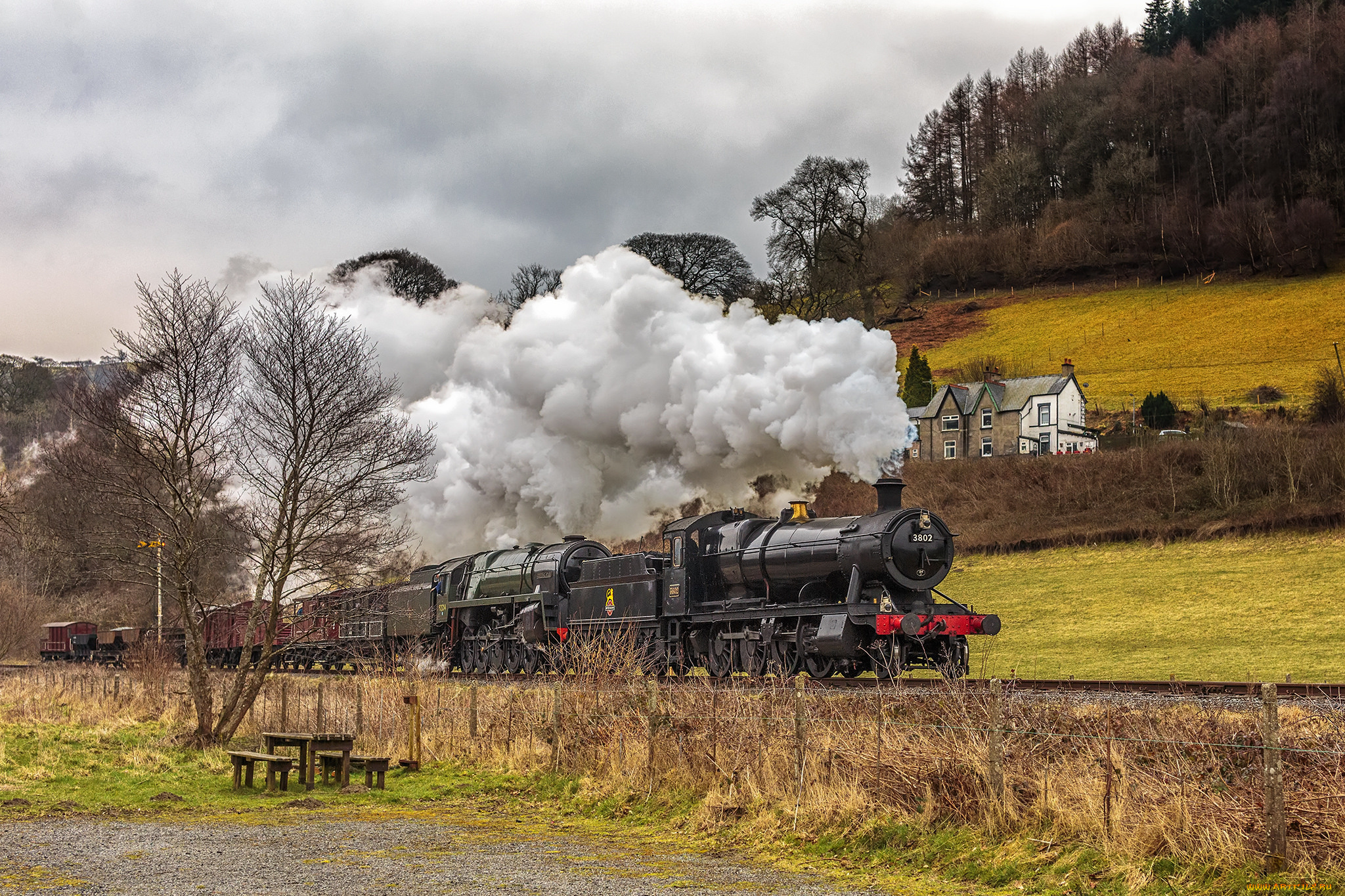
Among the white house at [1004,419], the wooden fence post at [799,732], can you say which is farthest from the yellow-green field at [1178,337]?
the wooden fence post at [799,732]

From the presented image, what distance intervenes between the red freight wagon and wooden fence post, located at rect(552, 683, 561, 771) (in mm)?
40205

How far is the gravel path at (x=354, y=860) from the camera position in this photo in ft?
29.8

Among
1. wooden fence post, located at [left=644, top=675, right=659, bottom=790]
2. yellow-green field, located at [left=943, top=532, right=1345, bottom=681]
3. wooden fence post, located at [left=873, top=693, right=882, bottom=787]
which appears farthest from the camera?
yellow-green field, located at [left=943, top=532, right=1345, bottom=681]

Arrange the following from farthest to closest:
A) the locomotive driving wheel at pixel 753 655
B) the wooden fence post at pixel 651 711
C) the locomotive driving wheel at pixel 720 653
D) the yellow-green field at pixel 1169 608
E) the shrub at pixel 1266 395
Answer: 1. the shrub at pixel 1266 395
2. the yellow-green field at pixel 1169 608
3. the locomotive driving wheel at pixel 720 653
4. the locomotive driving wheel at pixel 753 655
5. the wooden fence post at pixel 651 711

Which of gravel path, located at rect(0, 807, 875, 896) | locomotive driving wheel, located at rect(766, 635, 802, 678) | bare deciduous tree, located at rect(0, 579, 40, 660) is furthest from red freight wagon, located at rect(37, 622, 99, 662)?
gravel path, located at rect(0, 807, 875, 896)

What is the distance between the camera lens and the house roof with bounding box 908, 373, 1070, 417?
68.6 metres

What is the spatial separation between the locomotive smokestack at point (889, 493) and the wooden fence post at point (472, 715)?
7646 millimetres

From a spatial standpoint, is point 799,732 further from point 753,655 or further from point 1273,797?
point 753,655

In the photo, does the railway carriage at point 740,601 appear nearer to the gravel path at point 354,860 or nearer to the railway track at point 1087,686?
the railway track at point 1087,686

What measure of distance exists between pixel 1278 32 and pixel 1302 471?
63673mm

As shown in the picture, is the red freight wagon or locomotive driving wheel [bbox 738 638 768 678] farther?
the red freight wagon

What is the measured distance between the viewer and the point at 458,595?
111 feet

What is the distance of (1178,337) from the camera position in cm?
7994

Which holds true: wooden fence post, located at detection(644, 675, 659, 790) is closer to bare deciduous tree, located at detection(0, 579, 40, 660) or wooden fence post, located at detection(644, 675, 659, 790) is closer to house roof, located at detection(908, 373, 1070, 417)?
bare deciduous tree, located at detection(0, 579, 40, 660)
